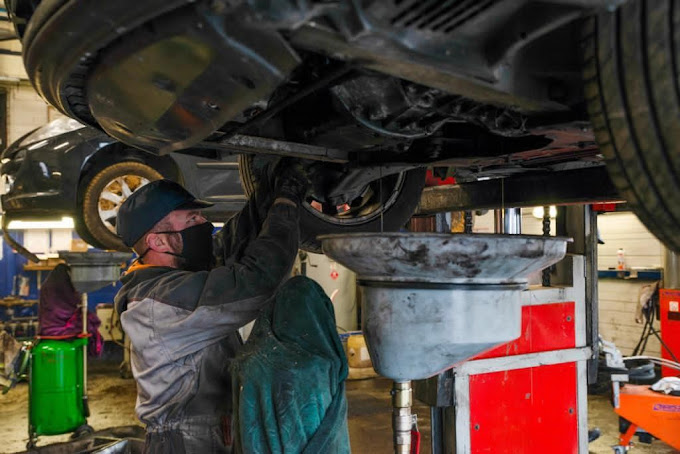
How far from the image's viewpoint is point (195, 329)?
5.52ft

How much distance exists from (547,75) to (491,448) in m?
2.06

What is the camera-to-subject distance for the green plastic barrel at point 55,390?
428cm

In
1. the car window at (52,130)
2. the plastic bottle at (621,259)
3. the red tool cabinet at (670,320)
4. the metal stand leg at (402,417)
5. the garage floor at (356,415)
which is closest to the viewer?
the metal stand leg at (402,417)

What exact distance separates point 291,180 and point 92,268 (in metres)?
3.29

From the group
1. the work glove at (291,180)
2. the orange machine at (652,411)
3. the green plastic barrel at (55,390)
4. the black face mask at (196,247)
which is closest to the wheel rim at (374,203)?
the work glove at (291,180)

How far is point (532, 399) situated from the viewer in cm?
280

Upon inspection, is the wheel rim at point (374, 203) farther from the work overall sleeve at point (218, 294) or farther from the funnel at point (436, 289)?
the funnel at point (436, 289)

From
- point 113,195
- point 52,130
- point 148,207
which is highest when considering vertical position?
point 52,130

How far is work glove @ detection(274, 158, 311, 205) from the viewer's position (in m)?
1.90

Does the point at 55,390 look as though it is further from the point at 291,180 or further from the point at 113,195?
the point at 291,180

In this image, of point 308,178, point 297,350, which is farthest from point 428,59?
point 308,178

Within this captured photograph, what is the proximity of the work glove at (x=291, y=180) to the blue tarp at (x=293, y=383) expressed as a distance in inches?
14.8

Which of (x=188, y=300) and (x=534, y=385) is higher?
(x=188, y=300)

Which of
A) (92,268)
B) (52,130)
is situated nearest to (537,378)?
(92,268)
